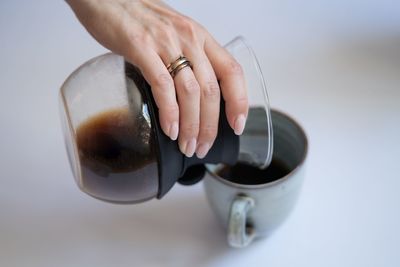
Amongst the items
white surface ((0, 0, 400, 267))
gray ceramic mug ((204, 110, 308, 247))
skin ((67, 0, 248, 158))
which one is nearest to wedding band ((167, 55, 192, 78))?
skin ((67, 0, 248, 158))

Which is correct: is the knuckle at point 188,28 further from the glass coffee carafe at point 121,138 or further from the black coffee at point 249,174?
the black coffee at point 249,174

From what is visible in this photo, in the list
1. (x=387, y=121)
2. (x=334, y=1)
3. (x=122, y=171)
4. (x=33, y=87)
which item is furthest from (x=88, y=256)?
(x=334, y=1)

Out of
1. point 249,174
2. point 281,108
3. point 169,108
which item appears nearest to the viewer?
point 169,108

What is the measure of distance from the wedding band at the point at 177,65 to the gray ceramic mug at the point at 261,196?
12 cm

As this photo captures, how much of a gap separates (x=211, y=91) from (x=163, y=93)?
5cm

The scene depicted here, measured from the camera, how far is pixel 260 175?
0.59m

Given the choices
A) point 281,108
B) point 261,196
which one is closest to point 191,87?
point 261,196

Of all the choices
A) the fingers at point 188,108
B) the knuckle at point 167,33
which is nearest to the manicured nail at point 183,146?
the fingers at point 188,108

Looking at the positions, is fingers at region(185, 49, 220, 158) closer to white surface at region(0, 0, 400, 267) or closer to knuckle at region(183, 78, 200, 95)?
knuckle at region(183, 78, 200, 95)

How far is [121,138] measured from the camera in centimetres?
45

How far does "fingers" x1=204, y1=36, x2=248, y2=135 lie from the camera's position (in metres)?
0.46

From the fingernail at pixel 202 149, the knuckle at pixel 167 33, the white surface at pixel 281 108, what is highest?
the knuckle at pixel 167 33

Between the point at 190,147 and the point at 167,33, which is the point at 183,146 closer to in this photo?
the point at 190,147

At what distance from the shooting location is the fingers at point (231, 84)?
46 cm
